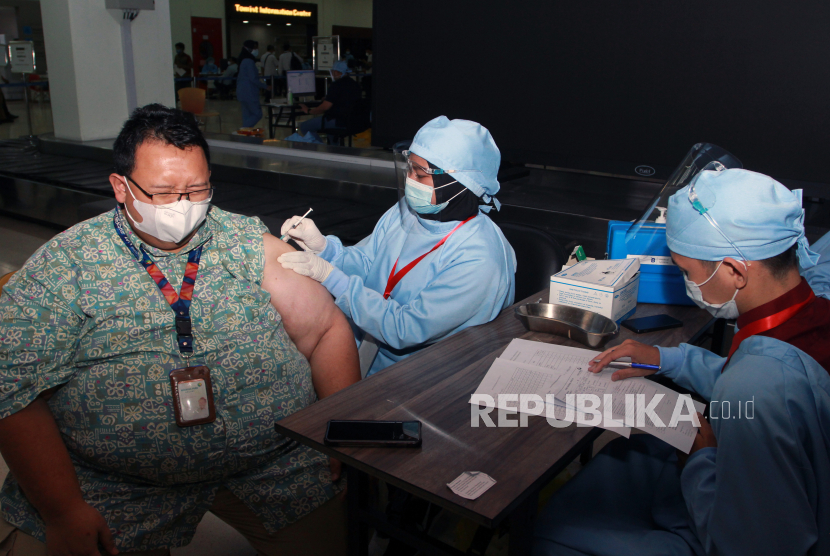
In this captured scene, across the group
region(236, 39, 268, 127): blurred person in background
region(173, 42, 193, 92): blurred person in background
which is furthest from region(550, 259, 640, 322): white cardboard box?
region(173, 42, 193, 92): blurred person in background

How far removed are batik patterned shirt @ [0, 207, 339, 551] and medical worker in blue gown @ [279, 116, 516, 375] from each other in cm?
28

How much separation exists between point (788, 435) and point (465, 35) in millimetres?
3425

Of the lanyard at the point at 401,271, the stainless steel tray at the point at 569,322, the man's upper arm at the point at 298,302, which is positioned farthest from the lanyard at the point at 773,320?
the man's upper arm at the point at 298,302

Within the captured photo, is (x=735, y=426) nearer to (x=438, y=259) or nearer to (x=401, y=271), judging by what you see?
(x=438, y=259)

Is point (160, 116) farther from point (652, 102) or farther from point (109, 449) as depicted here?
point (652, 102)

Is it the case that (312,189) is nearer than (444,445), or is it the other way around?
(444,445)

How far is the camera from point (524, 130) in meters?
3.84

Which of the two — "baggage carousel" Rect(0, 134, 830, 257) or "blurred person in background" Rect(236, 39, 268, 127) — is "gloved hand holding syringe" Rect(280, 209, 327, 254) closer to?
"baggage carousel" Rect(0, 134, 830, 257)

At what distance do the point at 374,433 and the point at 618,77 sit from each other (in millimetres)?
2942

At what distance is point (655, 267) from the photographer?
6.42ft

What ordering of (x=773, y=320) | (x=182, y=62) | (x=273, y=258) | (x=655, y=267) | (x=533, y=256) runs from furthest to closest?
1. (x=182, y=62)
2. (x=533, y=256)
3. (x=655, y=267)
4. (x=273, y=258)
5. (x=773, y=320)

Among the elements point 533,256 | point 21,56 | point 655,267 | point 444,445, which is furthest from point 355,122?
point 444,445

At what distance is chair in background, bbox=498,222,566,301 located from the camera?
2.23 metres

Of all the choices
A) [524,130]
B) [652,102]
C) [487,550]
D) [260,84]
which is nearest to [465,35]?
[524,130]
